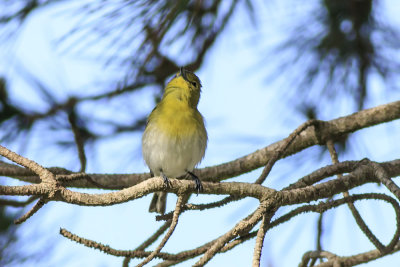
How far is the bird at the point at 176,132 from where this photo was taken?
12.6 feet

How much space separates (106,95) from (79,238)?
154 centimetres

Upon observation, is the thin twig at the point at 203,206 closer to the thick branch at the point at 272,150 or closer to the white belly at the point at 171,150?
the thick branch at the point at 272,150

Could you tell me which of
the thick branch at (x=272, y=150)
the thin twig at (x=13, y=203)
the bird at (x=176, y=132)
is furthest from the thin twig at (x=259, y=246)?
the bird at (x=176, y=132)

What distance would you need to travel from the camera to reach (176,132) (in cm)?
383

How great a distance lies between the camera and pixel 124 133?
12.3ft

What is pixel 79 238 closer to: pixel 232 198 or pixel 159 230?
pixel 232 198

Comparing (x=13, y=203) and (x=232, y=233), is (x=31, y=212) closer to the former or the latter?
(x=232, y=233)

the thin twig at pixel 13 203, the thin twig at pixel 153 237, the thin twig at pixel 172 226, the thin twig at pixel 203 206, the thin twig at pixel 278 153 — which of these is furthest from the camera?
the thin twig at pixel 13 203

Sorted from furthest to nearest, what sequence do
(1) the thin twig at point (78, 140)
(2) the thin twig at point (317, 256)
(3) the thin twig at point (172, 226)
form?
(1) the thin twig at point (78, 140), (2) the thin twig at point (317, 256), (3) the thin twig at point (172, 226)

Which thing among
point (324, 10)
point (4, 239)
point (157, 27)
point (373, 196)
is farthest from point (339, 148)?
point (4, 239)

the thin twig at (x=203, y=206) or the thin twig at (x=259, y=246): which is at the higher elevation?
the thin twig at (x=203, y=206)

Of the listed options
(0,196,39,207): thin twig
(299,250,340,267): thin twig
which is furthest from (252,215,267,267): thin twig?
(0,196,39,207): thin twig

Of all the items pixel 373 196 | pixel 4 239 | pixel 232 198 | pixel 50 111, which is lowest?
pixel 373 196

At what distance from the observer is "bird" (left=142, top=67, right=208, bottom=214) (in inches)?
151
